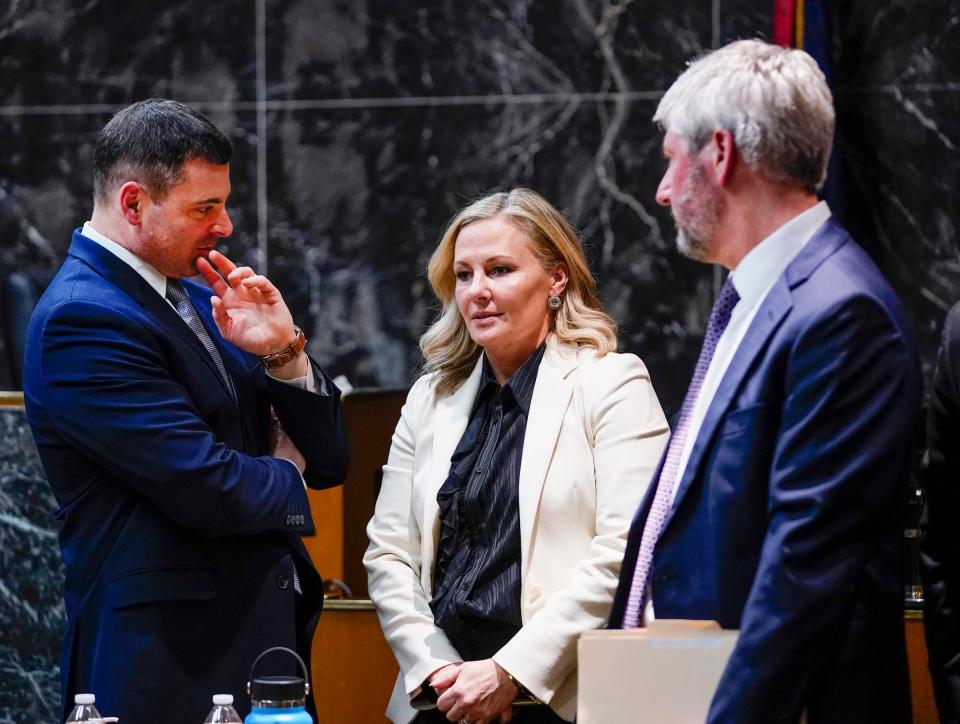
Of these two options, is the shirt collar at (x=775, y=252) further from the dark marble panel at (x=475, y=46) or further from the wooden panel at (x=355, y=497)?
the dark marble panel at (x=475, y=46)

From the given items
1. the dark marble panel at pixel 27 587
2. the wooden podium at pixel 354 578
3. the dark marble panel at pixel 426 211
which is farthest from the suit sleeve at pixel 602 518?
the dark marble panel at pixel 426 211

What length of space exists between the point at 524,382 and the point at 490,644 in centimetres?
56

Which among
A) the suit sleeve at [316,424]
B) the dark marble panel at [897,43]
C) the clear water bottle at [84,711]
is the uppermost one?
the dark marble panel at [897,43]

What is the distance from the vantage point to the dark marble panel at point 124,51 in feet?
19.1

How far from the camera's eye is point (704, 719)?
1.95 m

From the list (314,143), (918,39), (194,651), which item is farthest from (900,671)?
(314,143)

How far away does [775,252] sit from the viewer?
2.10 meters

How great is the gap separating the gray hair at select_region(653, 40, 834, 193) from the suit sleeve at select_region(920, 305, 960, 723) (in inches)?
16.9

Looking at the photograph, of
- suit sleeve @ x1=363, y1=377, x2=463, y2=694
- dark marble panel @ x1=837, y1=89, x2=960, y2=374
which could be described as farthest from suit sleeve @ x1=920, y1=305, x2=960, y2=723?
dark marble panel @ x1=837, y1=89, x2=960, y2=374

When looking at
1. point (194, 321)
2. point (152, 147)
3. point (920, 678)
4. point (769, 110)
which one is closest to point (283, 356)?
point (194, 321)

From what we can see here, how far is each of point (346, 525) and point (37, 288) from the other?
2.77m

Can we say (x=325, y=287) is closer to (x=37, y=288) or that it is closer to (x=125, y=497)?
(x=37, y=288)

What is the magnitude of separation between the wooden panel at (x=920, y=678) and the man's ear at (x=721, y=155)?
1.35m

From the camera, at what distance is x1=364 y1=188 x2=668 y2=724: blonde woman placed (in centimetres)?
281
